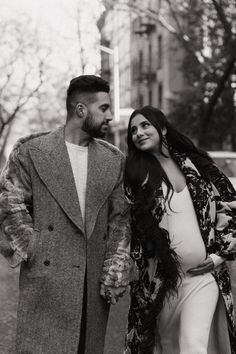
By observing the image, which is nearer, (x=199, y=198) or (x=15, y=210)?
(x=15, y=210)

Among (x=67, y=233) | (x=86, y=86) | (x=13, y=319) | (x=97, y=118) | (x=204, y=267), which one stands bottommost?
(x=13, y=319)

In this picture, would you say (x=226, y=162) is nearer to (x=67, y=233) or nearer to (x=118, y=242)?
(x=118, y=242)

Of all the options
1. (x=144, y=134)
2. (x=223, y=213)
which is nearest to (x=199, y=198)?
(x=223, y=213)

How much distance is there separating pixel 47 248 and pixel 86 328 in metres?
0.51

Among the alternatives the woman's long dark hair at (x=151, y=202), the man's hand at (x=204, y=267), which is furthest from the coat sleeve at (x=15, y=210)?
the man's hand at (x=204, y=267)

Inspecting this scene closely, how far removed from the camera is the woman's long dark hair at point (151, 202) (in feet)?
13.1

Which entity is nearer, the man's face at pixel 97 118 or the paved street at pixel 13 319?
the man's face at pixel 97 118

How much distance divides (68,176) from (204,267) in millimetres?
937

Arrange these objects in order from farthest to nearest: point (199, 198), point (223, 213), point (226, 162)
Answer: point (226, 162) → point (223, 213) → point (199, 198)

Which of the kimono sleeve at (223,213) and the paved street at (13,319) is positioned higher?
the kimono sleeve at (223,213)

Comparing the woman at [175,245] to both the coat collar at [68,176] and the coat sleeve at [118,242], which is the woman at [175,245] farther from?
the coat collar at [68,176]

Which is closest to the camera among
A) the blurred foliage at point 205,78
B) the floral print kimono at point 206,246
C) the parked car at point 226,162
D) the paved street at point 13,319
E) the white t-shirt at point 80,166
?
the white t-shirt at point 80,166

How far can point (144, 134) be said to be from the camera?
417 cm

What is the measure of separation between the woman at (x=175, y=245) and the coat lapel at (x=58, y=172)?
0.37m
